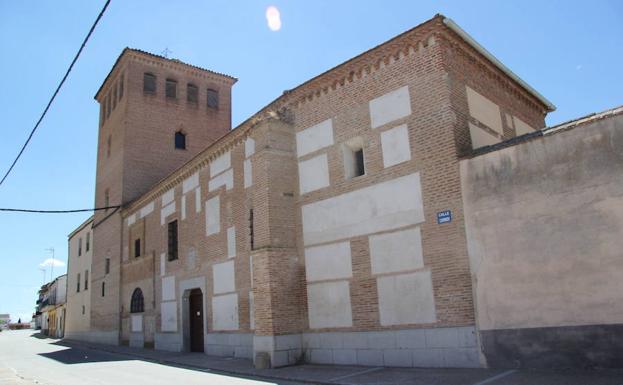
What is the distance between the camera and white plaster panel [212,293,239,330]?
14617mm

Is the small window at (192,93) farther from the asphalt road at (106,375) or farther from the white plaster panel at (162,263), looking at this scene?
the asphalt road at (106,375)

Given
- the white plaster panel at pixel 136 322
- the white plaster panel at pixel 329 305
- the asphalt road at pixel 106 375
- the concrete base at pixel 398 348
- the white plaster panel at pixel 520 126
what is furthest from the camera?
the white plaster panel at pixel 136 322

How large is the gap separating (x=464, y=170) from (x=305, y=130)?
4726 mm

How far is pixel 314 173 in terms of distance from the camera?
1254 cm

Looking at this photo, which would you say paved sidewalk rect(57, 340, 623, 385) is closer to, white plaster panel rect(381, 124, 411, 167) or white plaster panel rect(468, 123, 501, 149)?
white plaster panel rect(381, 124, 411, 167)

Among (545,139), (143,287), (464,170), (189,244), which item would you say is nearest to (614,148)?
(545,139)

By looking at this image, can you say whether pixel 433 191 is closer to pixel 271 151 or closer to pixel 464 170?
pixel 464 170

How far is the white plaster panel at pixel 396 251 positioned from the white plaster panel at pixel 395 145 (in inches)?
61.3

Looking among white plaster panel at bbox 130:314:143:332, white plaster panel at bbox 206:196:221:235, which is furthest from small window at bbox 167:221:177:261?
white plaster panel at bbox 130:314:143:332

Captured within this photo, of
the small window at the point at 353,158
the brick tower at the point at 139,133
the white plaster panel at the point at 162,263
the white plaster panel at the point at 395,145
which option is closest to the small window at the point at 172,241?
the white plaster panel at the point at 162,263

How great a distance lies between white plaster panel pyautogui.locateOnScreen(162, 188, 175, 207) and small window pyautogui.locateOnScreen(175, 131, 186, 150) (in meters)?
6.60

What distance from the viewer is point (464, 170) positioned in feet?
31.5

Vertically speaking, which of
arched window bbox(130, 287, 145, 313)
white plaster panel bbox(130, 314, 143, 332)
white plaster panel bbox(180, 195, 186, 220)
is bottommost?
white plaster panel bbox(130, 314, 143, 332)

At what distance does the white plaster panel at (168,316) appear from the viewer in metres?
18.1
